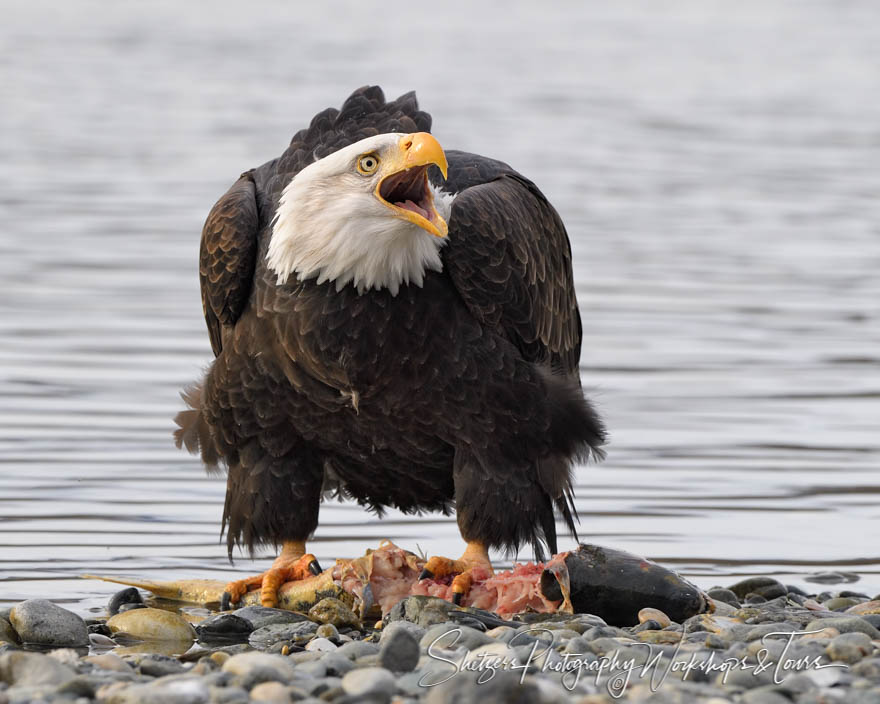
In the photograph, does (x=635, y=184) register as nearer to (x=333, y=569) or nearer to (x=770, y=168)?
(x=770, y=168)

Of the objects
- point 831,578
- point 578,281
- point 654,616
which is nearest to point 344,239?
point 654,616

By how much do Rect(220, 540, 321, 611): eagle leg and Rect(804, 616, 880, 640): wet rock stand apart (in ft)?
6.45

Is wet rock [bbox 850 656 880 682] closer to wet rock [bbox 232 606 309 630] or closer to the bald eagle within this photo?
the bald eagle

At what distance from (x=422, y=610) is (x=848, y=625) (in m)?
1.45

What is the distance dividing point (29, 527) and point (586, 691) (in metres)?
3.54

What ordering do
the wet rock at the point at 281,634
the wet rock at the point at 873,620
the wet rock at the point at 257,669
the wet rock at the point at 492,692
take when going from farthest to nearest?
the wet rock at the point at 281,634, the wet rock at the point at 873,620, the wet rock at the point at 257,669, the wet rock at the point at 492,692

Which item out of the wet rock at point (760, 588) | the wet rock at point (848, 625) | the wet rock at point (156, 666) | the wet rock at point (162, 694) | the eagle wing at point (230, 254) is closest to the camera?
the wet rock at point (162, 694)

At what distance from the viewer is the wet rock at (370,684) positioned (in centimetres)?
429

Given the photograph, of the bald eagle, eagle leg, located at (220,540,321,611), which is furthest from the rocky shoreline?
the bald eagle

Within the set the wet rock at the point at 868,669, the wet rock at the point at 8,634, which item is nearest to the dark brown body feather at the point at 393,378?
the wet rock at the point at 8,634

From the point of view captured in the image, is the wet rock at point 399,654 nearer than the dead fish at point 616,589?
Yes

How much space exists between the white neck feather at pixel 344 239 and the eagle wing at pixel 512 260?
191 mm

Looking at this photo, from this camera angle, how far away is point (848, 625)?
17.8 ft

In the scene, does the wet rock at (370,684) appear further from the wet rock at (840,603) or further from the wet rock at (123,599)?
the wet rock at (840,603)
